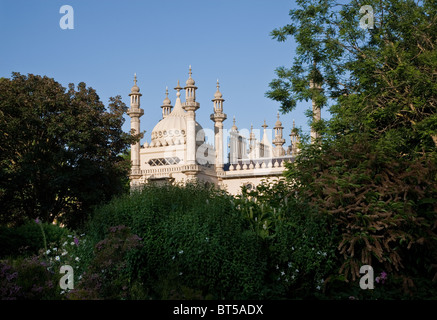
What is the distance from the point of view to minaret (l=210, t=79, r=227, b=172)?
52.1 metres

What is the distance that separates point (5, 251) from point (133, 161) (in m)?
36.2

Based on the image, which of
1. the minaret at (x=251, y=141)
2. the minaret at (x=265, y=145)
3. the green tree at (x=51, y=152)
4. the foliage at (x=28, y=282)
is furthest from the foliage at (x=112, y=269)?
the minaret at (x=265, y=145)

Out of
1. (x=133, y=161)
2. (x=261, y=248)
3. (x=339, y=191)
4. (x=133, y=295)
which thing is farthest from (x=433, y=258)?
(x=133, y=161)

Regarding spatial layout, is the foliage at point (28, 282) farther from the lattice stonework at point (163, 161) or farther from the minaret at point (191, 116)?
the lattice stonework at point (163, 161)

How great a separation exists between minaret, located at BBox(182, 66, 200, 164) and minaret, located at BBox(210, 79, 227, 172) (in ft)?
11.4

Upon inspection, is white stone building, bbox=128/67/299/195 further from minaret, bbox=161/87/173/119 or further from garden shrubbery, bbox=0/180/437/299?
garden shrubbery, bbox=0/180/437/299

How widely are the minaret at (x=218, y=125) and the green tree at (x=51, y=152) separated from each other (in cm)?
2320

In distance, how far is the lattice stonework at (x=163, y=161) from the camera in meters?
51.5

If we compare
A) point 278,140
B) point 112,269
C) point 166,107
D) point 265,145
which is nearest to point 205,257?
point 112,269

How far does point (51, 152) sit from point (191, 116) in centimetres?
2239

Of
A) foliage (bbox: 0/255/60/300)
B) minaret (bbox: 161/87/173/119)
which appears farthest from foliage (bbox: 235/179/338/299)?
minaret (bbox: 161/87/173/119)

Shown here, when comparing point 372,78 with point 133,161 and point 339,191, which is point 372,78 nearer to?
point 339,191

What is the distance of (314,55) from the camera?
1967cm

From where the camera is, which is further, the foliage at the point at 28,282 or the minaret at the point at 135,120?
the minaret at the point at 135,120
